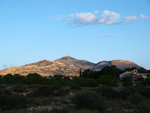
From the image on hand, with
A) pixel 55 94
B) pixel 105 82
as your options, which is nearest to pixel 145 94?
pixel 55 94

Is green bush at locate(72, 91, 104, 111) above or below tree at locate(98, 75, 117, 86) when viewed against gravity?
below

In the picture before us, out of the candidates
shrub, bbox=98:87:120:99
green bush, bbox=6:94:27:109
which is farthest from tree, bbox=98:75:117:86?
green bush, bbox=6:94:27:109

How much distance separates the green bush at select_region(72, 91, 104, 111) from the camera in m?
19.1

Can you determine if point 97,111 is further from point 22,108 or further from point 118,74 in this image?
point 118,74

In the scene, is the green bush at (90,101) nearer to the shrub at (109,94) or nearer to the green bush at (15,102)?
the green bush at (15,102)

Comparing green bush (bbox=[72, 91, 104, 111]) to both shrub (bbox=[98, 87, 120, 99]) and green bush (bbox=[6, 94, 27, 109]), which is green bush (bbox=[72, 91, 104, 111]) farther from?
shrub (bbox=[98, 87, 120, 99])

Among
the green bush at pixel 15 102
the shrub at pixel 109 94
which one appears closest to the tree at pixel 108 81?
the shrub at pixel 109 94

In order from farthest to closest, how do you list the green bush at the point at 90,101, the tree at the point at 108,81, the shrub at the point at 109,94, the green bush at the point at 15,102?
1. the tree at the point at 108,81
2. the shrub at the point at 109,94
3. the green bush at the point at 15,102
4. the green bush at the point at 90,101

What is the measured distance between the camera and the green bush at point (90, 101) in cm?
1906

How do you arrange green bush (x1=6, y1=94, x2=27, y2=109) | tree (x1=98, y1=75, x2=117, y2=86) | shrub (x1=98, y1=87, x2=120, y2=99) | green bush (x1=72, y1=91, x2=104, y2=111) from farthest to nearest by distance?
tree (x1=98, y1=75, x2=117, y2=86), shrub (x1=98, y1=87, x2=120, y2=99), green bush (x1=6, y1=94, x2=27, y2=109), green bush (x1=72, y1=91, x2=104, y2=111)

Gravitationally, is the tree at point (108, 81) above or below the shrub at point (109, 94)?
above

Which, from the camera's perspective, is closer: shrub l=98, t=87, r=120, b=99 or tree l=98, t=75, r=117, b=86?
shrub l=98, t=87, r=120, b=99

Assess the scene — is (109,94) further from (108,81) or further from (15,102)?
(108,81)

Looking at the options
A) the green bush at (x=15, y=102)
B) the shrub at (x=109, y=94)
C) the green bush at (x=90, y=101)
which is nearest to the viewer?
the green bush at (x=90, y=101)
